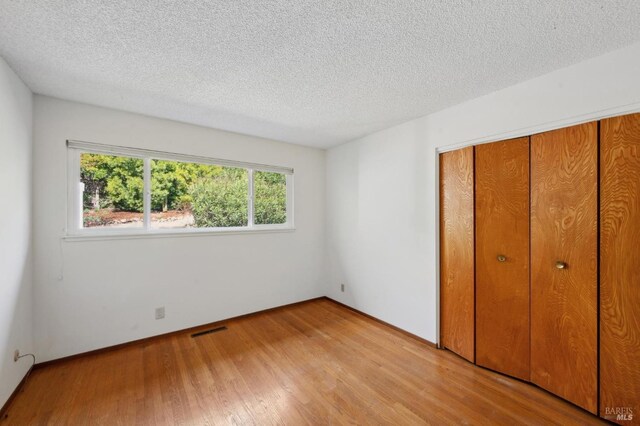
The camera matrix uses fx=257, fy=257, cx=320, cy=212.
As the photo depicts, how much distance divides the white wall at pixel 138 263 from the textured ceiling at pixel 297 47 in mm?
354

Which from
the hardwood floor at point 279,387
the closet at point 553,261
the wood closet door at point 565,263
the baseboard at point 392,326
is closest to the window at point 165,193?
the hardwood floor at point 279,387

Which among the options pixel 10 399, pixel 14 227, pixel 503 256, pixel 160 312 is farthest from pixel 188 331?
pixel 503 256

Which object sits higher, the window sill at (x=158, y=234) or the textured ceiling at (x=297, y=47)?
the textured ceiling at (x=297, y=47)

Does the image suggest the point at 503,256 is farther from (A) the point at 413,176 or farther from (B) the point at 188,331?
(B) the point at 188,331

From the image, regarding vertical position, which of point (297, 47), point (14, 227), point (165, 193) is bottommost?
point (14, 227)

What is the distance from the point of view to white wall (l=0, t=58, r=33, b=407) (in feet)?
5.74

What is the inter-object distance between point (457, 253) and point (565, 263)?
78 centimetres

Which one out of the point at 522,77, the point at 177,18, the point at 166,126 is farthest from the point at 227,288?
the point at 522,77

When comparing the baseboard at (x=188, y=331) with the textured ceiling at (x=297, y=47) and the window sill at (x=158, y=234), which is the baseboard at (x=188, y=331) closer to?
the window sill at (x=158, y=234)

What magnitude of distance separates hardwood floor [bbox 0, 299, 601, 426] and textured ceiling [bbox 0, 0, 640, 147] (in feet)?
7.96

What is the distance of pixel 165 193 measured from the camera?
2.95m

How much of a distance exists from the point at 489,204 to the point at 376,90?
4.64 ft

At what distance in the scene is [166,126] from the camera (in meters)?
2.88

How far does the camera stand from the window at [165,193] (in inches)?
100
